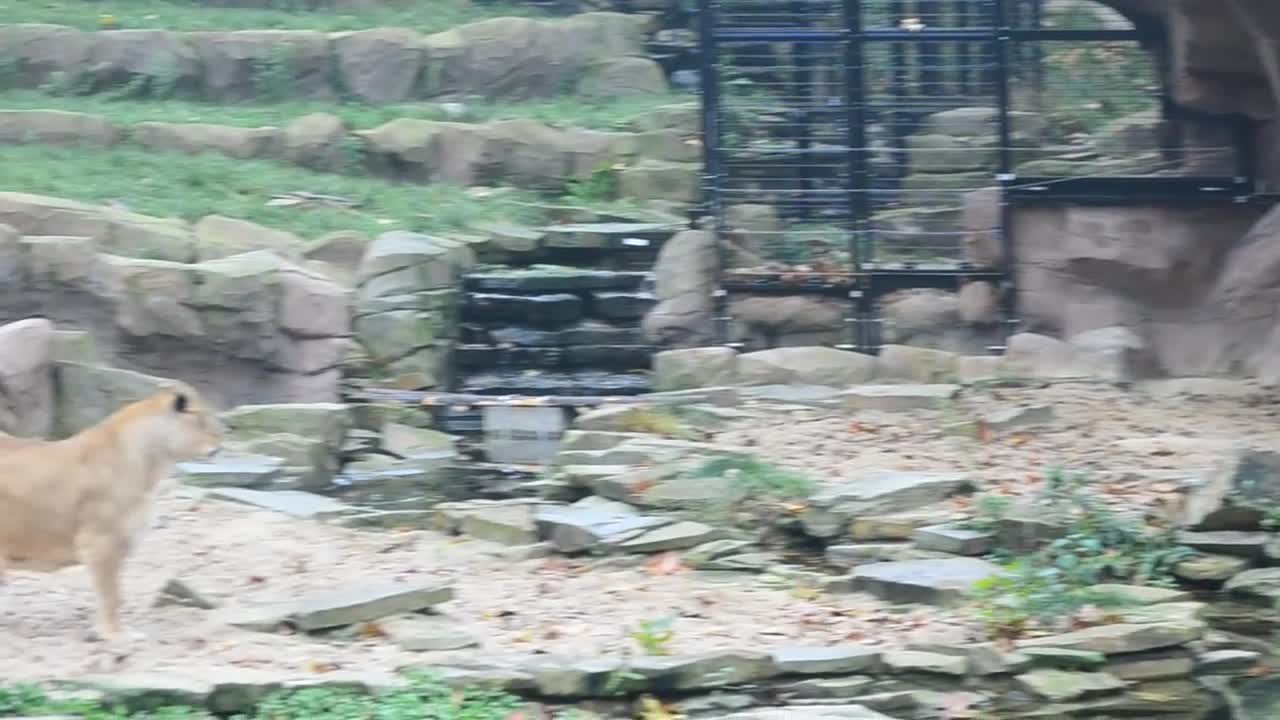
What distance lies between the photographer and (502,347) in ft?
50.3

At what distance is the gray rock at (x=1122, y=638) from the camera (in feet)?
23.7

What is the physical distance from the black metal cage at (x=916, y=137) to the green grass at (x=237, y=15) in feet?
17.0

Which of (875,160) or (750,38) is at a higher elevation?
(750,38)

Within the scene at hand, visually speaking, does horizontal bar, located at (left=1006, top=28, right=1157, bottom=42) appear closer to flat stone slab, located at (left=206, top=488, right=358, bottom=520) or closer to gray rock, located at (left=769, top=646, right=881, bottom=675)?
flat stone slab, located at (left=206, top=488, right=358, bottom=520)

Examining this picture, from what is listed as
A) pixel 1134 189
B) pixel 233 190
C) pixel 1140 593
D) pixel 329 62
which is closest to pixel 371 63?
pixel 329 62

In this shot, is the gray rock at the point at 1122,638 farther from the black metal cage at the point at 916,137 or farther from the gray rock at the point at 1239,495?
the black metal cage at the point at 916,137

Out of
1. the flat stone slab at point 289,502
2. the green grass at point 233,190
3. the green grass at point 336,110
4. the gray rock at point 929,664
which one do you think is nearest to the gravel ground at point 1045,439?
the flat stone slab at point 289,502

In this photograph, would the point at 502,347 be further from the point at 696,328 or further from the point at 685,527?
the point at 685,527

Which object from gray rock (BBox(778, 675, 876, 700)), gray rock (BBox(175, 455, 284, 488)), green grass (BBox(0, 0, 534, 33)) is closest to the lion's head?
gray rock (BBox(778, 675, 876, 700))

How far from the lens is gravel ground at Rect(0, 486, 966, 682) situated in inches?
272

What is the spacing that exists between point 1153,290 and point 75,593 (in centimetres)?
963

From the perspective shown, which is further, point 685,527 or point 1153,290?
point 1153,290

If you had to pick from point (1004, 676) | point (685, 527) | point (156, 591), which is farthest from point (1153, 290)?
point (156, 591)

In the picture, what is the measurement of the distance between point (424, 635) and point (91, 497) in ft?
4.38
